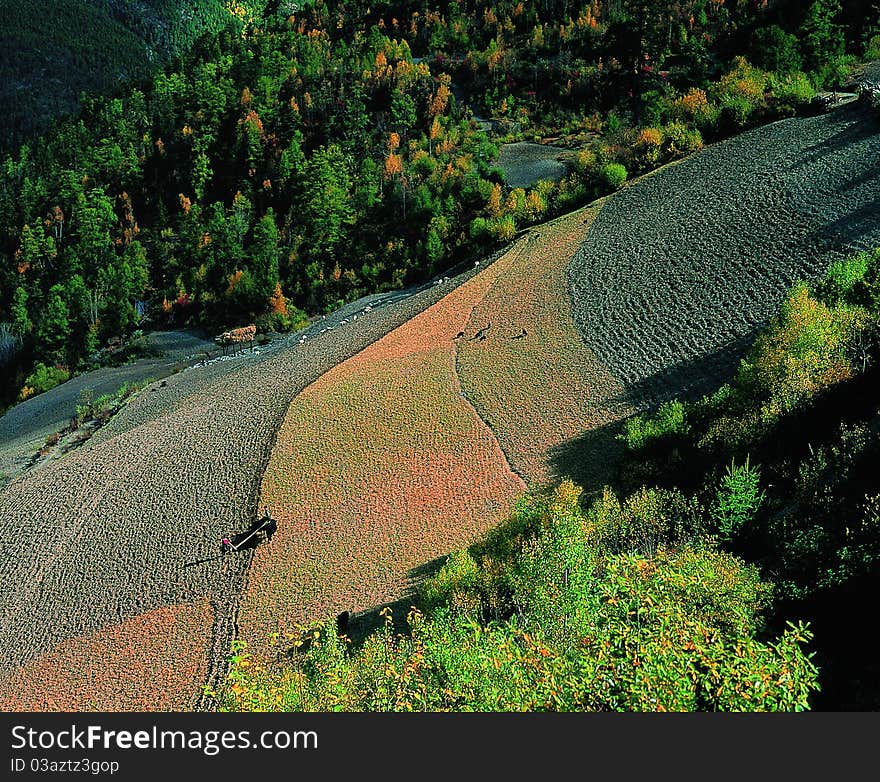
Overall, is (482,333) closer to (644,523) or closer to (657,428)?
(657,428)

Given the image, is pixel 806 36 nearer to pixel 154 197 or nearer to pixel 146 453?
pixel 146 453

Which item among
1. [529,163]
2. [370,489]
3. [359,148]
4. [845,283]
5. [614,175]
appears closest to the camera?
[370,489]

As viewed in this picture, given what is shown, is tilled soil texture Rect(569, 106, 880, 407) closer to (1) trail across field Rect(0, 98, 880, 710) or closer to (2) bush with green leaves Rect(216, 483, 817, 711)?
(1) trail across field Rect(0, 98, 880, 710)

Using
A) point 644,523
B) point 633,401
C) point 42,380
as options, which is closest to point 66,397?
point 42,380

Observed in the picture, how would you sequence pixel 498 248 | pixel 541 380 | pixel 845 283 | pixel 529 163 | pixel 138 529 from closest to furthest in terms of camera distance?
pixel 138 529 < pixel 845 283 < pixel 541 380 < pixel 498 248 < pixel 529 163

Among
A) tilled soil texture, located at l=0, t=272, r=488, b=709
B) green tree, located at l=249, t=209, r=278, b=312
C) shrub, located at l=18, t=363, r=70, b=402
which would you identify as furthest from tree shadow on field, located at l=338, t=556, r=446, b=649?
shrub, located at l=18, t=363, r=70, b=402
